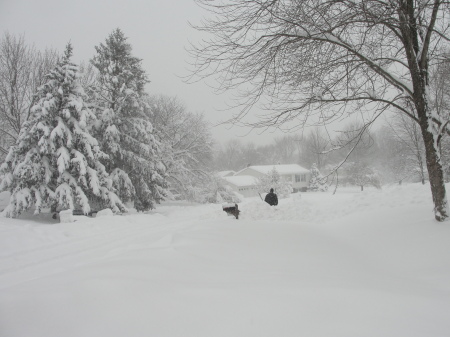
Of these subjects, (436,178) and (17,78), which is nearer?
(436,178)

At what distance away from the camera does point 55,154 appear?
1303cm

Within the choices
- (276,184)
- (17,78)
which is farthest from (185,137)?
(17,78)

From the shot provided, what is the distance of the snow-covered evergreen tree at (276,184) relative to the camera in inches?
1208

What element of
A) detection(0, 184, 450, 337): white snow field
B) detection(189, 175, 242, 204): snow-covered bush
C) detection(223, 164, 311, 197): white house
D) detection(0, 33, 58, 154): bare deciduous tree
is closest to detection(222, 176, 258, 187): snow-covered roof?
detection(223, 164, 311, 197): white house

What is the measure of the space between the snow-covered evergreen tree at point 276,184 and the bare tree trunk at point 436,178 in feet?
82.9

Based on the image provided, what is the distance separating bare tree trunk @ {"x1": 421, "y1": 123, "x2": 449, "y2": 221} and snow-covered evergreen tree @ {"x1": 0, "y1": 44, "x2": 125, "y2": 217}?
14168 mm

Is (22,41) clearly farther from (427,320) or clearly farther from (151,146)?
(427,320)

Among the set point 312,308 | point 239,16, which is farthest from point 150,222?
point 312,308

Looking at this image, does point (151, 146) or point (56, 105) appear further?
point (151, 146)

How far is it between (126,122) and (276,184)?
1968cm

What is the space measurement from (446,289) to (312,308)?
210 centimetres

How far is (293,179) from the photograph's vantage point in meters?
53.2

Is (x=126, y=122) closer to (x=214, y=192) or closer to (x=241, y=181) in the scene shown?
(x=214, y=192)

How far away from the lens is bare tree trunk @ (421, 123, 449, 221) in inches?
200
